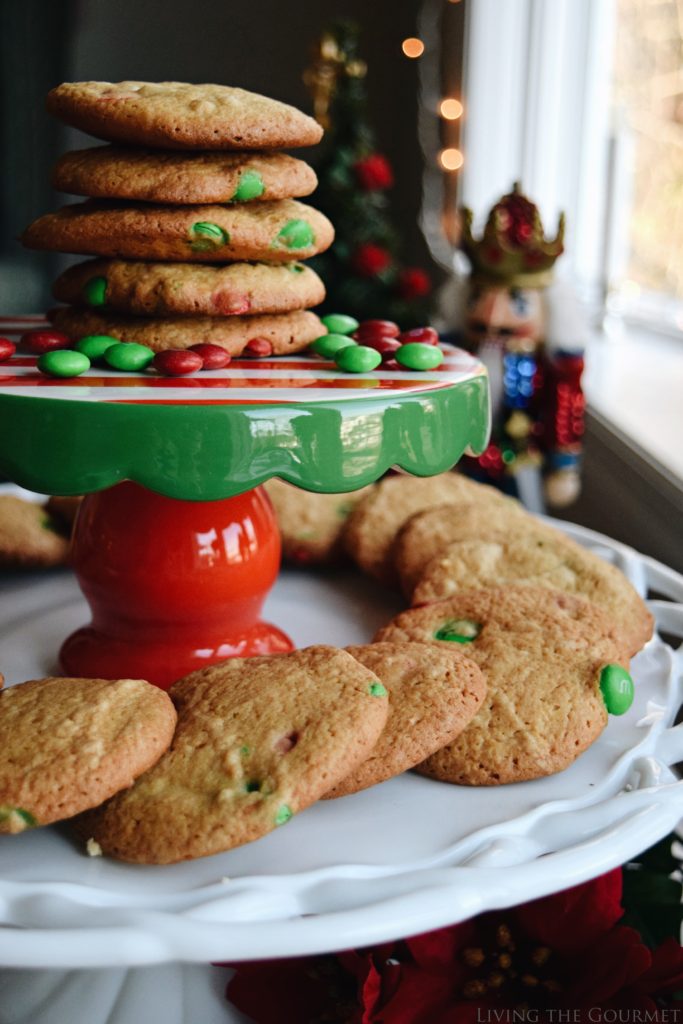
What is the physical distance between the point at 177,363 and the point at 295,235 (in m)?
0.15

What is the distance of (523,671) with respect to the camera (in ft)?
2.51

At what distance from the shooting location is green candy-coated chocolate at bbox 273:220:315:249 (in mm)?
761

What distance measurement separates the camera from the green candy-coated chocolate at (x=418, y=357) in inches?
30.3

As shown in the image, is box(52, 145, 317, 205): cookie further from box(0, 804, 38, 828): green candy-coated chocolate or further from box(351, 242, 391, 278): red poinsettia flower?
box(351, 242, 391, 278): red poinsettia flower

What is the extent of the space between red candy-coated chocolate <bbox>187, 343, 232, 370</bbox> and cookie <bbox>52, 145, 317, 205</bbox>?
0.11m

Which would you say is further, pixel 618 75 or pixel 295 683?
pixel 618 75

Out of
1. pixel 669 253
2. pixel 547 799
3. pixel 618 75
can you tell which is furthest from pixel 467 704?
pixel 618 75

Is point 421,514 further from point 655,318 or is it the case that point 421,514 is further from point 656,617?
point 655,318

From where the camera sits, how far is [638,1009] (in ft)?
2.05

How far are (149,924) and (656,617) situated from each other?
0.61 meters

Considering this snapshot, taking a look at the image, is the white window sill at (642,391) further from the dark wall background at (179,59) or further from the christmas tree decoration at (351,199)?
the dark wall background at (179,59)

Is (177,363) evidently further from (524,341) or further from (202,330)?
(524,341)

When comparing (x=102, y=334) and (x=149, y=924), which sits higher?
(x=102, y=334)

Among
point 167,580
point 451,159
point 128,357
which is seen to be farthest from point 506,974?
point 451,159
